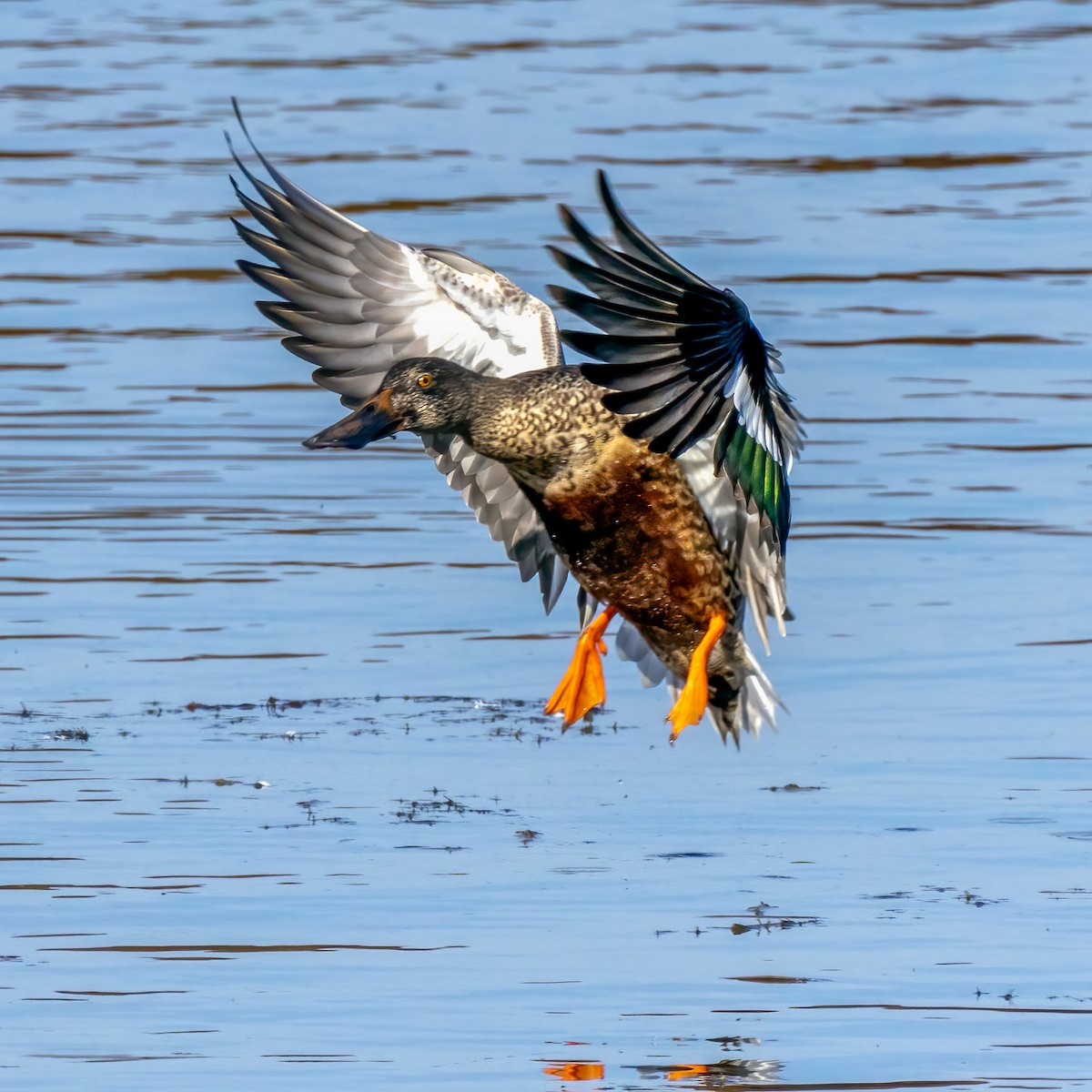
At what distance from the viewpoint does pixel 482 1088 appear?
589 cm

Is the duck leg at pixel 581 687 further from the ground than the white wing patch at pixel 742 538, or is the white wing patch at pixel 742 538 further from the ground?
the white wing patch at pixel 742 538

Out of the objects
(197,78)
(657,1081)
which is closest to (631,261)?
(657,1081)

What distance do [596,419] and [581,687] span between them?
37.0 inches

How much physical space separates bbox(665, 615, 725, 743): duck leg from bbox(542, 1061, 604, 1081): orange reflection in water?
81.4 inches

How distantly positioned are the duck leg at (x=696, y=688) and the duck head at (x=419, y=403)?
1.07 metres

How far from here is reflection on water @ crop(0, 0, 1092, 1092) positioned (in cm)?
641

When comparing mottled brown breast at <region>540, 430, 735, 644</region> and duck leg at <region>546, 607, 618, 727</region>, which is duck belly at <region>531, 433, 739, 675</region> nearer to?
mottled brown breast at <region>540, 430, 735, 644</region>

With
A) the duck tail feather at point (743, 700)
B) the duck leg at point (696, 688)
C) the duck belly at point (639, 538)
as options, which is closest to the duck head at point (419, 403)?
the duck belly at point (639, 538)

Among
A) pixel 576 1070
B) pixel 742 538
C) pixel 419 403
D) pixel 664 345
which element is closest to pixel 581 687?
pixel 742 538

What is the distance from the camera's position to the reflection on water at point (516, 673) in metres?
6.41

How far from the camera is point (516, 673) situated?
972cm

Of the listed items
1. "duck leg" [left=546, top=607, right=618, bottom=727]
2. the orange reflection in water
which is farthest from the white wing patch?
the orange reflection in water

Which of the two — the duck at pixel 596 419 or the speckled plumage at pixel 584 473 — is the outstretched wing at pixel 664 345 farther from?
the speckled plumage at pixel 584 473

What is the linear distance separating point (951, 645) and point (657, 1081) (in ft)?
13.4
